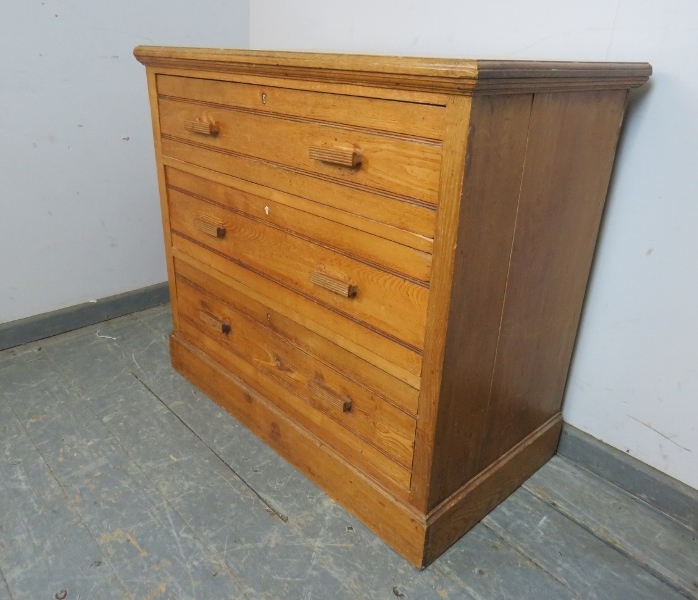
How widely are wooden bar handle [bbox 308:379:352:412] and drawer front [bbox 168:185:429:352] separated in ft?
0.57

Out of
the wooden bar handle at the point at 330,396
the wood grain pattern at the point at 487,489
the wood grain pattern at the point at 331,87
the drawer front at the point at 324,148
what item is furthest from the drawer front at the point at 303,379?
the wood grain pattern at the point at 331,87

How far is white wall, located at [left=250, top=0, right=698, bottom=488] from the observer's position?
1.12 metres

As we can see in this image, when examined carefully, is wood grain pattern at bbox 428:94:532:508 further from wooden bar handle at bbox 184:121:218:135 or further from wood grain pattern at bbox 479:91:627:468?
wooden bar handle at bbox 184:121:218:135

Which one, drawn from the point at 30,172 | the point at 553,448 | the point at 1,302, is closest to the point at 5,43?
the point at 30,172

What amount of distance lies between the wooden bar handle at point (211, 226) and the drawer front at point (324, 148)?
0.58 ft

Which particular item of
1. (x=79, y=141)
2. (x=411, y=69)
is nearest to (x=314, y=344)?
(x=411, y=69)

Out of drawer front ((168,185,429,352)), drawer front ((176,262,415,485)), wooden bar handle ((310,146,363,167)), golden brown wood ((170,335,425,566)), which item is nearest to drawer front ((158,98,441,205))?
wooden bar handle ((310,146,363,167))

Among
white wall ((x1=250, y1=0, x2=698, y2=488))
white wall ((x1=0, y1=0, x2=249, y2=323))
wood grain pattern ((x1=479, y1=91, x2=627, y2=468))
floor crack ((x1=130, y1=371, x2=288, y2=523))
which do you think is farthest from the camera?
white wall ((x1=0, y1=0, x2=249, y2=323))

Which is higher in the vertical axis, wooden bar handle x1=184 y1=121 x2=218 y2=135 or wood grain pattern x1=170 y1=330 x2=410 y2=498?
wooden bar handle x1=184 y1=121 x2=218 y2=135

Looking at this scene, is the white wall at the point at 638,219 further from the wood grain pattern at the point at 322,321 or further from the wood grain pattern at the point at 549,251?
the wood grain pattern at the point at 322,321

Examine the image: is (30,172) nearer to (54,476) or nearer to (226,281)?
(226,281)

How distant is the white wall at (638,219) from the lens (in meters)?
1.12

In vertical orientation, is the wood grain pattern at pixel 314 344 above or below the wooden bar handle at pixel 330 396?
above

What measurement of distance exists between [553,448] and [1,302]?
174 cm
